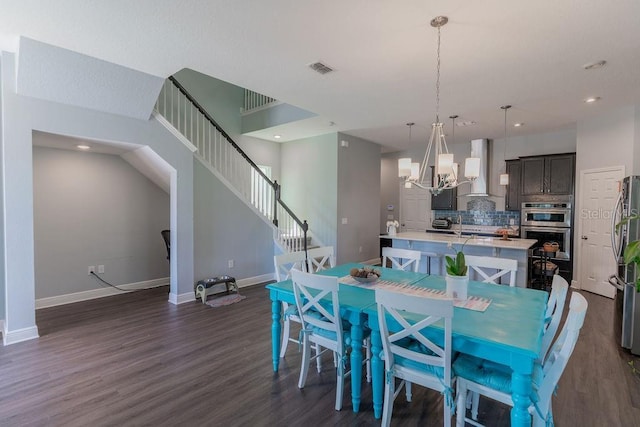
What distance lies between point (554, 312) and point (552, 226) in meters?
4.92

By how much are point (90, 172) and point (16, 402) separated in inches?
135

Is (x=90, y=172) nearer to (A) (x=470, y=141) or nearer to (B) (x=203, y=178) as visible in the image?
(B) (x=203, y=178)

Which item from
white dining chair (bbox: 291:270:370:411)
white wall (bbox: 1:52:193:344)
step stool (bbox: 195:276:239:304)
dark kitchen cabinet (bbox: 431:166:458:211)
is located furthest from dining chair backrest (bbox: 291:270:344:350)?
dark kitchen cabinet (bbox: 431:166:458:211)

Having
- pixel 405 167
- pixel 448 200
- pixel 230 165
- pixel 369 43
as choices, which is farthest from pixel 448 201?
pixel 369 43

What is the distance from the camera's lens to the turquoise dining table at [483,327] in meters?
1.55

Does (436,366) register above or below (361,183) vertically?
below

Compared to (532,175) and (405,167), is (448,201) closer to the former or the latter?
(532,175)

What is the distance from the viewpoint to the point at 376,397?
2.13 metres

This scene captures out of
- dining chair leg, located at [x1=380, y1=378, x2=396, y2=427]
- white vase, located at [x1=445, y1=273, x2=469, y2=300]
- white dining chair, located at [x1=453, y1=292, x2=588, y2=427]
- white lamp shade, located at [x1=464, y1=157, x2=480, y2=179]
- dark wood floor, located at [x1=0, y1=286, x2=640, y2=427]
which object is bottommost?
dark wood floor, located at [x1=0, y1=286, x2=640, y2=427]

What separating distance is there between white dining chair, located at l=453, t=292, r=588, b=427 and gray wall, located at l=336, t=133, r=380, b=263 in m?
4.68

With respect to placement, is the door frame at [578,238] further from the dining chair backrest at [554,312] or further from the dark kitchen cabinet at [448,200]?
the dining chair backrest at [554,312]

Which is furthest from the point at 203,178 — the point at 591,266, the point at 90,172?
the point at 591,266

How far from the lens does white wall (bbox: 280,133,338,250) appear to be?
6477 millimetres

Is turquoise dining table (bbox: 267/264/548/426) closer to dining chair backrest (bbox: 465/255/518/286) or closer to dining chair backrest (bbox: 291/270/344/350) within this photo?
dining chair backrest (bbox: 291/270/344/350)
